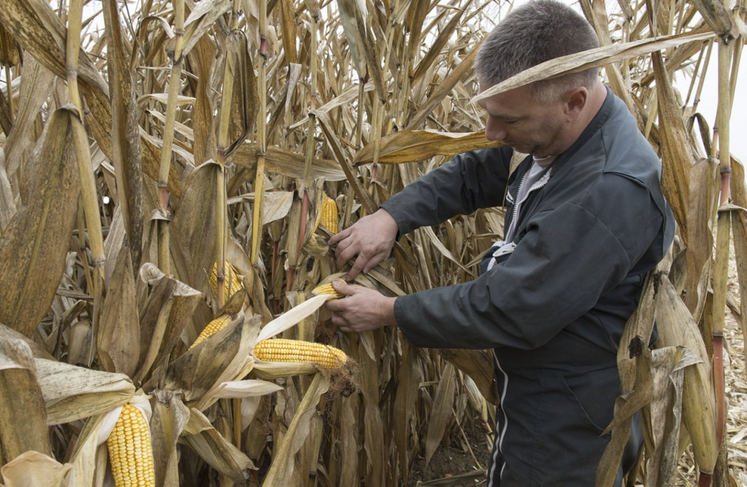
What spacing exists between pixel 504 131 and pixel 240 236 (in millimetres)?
1192

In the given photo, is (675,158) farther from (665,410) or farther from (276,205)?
(276,205)

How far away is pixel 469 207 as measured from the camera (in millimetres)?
2150

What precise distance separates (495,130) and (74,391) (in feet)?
4.23

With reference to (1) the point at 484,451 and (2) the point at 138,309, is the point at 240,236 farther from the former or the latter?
(1) the point at 484,451

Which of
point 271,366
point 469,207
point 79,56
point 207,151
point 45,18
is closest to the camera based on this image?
point 45,18

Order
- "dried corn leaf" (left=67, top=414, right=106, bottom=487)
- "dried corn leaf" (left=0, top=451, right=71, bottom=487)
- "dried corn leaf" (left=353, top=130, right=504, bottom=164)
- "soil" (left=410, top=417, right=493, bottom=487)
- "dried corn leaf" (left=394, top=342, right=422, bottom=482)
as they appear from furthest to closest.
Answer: "soil" (left=410, top=417, right=493, bottom=487), "dried corn leaf" (left=394, top=342, right=422, bottom=482), "dried corn leaf" (left=353, top=130, right=504, bottom=164), "dried corn leaf" (left=67, top=414, right=106, bottom=487), "dried corn leaf" (left=0, top=451, right=71, bottom=487)

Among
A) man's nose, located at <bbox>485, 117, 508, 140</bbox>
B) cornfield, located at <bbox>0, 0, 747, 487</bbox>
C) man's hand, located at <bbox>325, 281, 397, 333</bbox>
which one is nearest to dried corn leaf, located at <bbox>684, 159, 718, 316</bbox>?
cornfield, located at <bbox>0, 0, 747, 487</bbox>

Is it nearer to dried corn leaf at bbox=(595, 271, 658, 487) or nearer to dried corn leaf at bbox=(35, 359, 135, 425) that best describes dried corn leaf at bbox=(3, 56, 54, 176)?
dried corn leaf at bbox=(35, 359, 135, 425)

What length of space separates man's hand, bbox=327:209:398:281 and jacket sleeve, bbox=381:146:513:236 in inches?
4.7

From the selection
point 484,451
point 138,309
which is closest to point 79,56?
point 138,309

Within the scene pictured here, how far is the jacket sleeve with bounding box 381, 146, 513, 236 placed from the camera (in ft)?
6.42

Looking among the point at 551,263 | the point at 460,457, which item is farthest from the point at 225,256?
the point at 460,457

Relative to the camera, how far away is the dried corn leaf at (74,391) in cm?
93

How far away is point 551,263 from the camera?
143 cm
